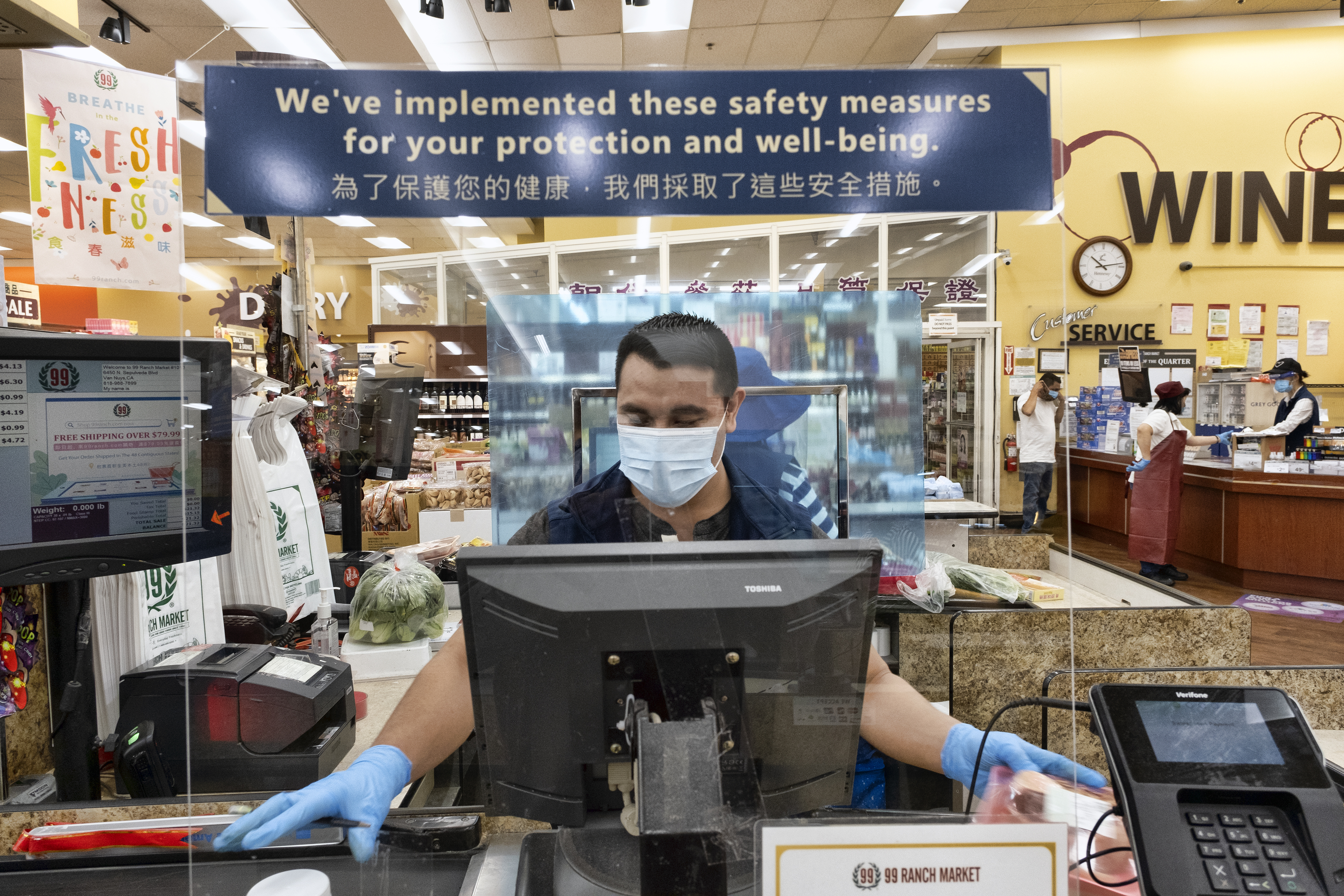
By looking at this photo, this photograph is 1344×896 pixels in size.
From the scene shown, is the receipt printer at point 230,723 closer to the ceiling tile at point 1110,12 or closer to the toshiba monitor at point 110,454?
the toshiba monitor at point 110,454

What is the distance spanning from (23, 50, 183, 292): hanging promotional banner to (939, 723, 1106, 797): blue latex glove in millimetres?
1728

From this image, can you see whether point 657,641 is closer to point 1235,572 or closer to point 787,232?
point 787,232

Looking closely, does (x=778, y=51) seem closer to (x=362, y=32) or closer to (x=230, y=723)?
(x=362, y=32)

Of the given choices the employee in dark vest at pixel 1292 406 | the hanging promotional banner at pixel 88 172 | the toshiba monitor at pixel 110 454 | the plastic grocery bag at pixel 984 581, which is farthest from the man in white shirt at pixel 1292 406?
the hanging promotional banner at pixel 88 172

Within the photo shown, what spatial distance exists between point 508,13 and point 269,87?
889 millimetres

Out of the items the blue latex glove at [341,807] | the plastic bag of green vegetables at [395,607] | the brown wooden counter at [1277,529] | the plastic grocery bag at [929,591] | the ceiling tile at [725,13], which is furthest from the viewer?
the brown wooden counter at [1277,529]

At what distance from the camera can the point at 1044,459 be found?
1.35 m

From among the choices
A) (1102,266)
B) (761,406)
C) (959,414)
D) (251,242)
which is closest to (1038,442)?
(959,414)

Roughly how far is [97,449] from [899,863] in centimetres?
138

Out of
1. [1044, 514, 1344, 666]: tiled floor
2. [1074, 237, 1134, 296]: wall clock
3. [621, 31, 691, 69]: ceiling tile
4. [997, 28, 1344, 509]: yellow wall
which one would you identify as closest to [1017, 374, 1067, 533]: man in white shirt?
[997, 28, 1344, 509]: yellow wall

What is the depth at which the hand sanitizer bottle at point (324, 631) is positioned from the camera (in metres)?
1.61

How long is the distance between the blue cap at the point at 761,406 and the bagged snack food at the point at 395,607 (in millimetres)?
937

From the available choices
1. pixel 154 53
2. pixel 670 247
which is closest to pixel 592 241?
pixel 670 247

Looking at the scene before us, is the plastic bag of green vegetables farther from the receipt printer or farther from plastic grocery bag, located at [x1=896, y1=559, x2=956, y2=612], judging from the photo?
plastic grocery bag, located at [x1=896, y1=559, x2=956, y2=612]
